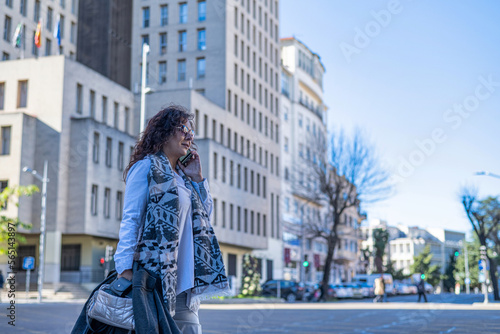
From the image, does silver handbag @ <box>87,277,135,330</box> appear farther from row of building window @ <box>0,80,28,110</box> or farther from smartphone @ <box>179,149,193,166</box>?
row of building window @ <box>0,80,28,110</box>

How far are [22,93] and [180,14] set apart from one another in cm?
2097

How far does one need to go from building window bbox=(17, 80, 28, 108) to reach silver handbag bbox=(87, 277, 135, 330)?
45.0 m

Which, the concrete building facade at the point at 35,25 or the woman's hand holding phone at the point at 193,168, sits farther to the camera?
the concrete building facade at the point at 35,25

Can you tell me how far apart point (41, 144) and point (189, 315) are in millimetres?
42602

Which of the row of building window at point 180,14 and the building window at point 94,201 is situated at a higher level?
the row of building window at point 180,14

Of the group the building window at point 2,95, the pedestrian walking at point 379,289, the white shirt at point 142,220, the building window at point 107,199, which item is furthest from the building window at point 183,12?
the white shirt at point 142,220

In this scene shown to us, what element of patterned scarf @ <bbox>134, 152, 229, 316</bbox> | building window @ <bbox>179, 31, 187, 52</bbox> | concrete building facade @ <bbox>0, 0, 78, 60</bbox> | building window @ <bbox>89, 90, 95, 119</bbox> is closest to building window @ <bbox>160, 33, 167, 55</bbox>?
building window @ <bbox>179, 31, 187, 52</bbox>

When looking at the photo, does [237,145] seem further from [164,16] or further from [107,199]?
[107,199]

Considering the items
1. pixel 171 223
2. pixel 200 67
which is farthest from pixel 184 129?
pixel 200 67

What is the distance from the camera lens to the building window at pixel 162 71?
63.2 m

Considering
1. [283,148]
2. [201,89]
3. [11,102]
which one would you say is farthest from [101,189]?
[283,148]

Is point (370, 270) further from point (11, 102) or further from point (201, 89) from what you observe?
point (11, 102)

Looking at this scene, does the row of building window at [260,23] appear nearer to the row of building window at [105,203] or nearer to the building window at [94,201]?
the row of building window at [105,203]

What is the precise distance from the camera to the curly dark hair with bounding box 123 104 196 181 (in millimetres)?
4344
